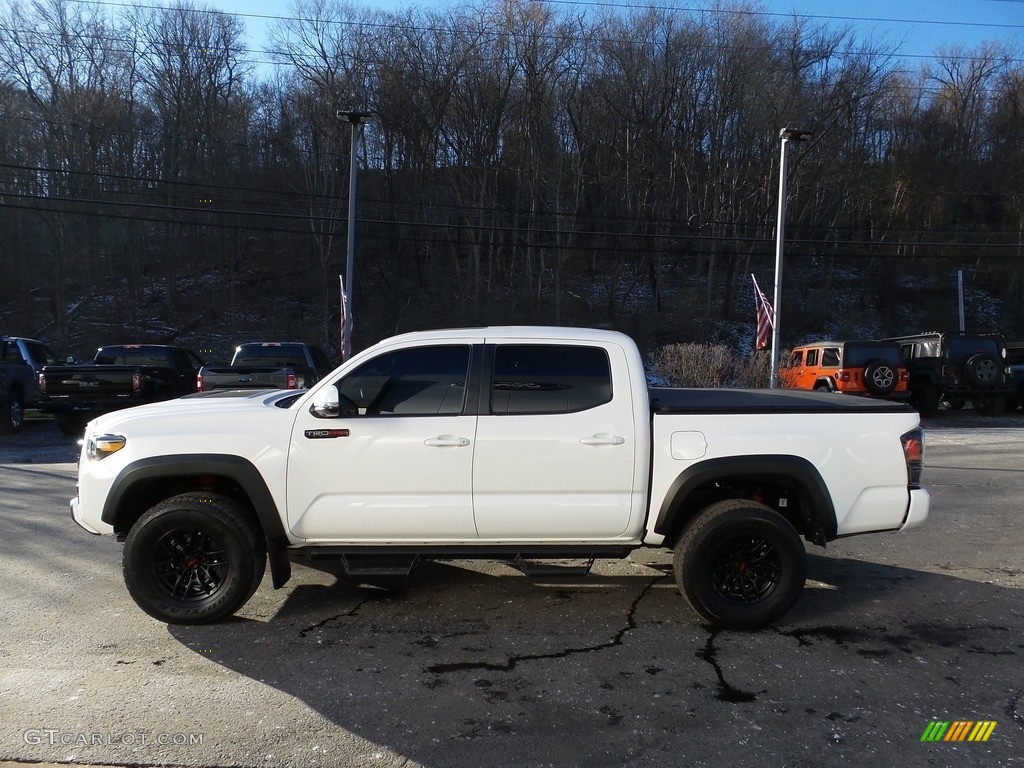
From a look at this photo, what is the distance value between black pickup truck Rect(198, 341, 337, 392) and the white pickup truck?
9329 millimetres

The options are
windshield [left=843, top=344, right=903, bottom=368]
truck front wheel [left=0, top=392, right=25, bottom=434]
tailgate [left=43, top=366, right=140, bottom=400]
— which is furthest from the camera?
windshield [left=843, top=344, right=903, bottom=368]

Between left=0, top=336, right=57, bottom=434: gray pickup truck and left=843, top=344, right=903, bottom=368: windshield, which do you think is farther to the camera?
left=843, top=344, right=903, bottom=368: windshield

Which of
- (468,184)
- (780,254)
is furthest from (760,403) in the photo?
(468,184)

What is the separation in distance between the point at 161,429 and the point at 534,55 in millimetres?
38470

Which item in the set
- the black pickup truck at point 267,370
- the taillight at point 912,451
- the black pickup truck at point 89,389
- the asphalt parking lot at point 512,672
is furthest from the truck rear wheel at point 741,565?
the black pickup truck at point 89,389

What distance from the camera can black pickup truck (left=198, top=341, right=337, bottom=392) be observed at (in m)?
13.9

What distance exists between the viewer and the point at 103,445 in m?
4.74

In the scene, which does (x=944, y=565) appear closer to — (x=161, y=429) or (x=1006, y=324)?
(x=161, y=429)

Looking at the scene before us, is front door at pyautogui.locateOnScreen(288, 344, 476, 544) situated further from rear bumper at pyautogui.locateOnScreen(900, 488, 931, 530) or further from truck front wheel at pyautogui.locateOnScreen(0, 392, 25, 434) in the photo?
truck front wheel at pyautogui.locateOnScreen(0, 392, 25, 434)

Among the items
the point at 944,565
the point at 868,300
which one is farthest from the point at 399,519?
the point at 868,300

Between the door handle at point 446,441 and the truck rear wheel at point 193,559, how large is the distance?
Answer: 127 centimetres

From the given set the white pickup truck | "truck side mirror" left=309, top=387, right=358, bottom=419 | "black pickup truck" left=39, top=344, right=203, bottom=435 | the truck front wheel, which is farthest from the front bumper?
the truck front wheel

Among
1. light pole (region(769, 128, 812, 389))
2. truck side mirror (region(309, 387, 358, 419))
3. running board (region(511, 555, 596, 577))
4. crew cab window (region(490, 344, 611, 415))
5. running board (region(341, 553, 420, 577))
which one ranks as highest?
light pole (region(769, 128, 812, 389))

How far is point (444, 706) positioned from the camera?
3768mm
